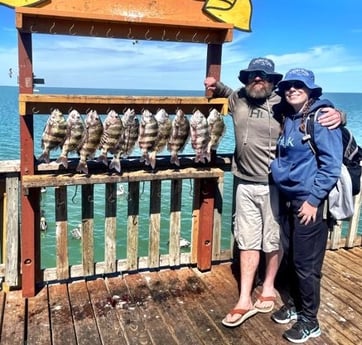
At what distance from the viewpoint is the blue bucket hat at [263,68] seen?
3276 mm

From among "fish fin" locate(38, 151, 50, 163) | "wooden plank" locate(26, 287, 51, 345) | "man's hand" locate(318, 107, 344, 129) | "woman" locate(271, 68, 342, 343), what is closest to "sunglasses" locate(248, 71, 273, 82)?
"woman" locate(271, 68, 342, 343)

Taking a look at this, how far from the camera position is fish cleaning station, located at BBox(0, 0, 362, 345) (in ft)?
10.5

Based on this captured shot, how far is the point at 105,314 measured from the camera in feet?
11.1

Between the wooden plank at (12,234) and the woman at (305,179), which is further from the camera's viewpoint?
the wooden plank at (12,234)

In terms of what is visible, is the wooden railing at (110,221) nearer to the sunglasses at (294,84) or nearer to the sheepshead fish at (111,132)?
the sheepshead fish at (111,132)

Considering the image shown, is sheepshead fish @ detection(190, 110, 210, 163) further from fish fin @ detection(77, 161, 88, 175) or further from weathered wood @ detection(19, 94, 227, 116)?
fish fin @ detection(77, 161, 88, 175)

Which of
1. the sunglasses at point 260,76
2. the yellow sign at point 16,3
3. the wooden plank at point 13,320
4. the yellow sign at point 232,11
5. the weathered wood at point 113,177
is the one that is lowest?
the wooden plank at point 13,320

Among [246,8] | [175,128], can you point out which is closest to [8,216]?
[175,128]

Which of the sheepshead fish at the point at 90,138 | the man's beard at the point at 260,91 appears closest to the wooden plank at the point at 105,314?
the sheepshead fish at the point at 90,138

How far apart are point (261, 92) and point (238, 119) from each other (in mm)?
284

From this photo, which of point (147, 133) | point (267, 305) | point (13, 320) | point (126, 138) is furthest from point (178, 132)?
point (13, 320)

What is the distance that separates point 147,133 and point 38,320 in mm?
1646

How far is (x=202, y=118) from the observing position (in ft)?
11.9

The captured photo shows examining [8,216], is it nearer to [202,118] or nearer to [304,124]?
[202,118]
